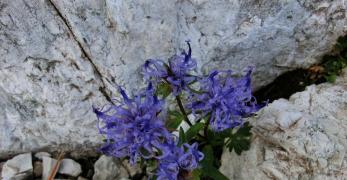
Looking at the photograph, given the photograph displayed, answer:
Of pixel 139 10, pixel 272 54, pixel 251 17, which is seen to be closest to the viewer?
pixel 139 10

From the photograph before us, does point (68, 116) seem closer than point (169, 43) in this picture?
No

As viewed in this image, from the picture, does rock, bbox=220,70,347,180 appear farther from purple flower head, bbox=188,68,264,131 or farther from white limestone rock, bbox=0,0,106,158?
white limestone rock, bbox=0,0,106,158

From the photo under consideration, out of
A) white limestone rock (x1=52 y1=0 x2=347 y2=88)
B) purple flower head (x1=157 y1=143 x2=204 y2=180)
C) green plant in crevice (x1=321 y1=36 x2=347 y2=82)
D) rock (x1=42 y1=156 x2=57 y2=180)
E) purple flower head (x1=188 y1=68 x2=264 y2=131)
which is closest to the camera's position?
purple flower head (x1=157 y1=143 x2=204 y2=180)

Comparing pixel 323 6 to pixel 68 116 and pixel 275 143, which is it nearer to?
pixel 275 143

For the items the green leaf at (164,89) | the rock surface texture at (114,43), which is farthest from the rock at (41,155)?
the green leaf at (164,89)

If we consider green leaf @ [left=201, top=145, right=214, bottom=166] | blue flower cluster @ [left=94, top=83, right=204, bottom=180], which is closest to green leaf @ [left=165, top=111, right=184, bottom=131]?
green leaf @ [left=201, top=145, right=214, bottom=166]

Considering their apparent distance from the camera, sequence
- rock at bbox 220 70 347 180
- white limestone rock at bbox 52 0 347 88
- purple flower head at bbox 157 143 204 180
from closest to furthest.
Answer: purple flower head at bbox 157 143 204 180
rock at bbox 220 70 347 180
white limestone rock at bbox 52 0 347 88

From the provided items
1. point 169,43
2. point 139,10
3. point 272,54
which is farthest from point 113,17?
point 272,54
